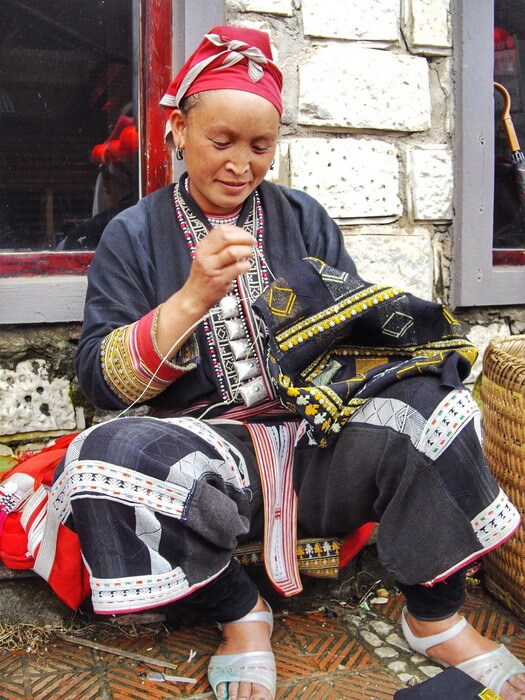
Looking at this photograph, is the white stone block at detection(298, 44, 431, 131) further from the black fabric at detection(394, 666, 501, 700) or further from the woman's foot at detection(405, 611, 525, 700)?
the black fabric at detection(394, 666, 501, 700)

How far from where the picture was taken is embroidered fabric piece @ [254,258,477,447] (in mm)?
1689

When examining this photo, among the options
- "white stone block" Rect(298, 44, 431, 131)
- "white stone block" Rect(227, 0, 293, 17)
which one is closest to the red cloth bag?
"white stone block" Rect(298, 44, 431, 131)

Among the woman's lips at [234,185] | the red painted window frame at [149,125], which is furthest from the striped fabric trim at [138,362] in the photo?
the red painted window frame at [149,125]

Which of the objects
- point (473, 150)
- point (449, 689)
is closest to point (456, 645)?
point (449, 689)

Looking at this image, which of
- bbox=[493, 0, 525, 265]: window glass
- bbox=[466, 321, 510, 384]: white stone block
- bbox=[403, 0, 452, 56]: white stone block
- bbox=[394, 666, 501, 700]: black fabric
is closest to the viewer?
bbox=[394, 666, 501, 700]: black fabric

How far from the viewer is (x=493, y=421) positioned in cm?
212

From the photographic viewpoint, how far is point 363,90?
2600mm

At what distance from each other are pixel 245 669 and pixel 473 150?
6.53ft

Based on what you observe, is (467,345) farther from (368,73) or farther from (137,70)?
(137,70)

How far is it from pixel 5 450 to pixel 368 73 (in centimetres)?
180

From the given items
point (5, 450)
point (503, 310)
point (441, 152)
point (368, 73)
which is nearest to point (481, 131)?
point (441, 152)

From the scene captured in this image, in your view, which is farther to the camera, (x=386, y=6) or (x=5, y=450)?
(x=386, y=6)

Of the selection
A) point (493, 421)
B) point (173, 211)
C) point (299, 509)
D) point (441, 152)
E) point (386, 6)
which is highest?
point (386, 6)

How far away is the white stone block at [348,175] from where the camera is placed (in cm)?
256
